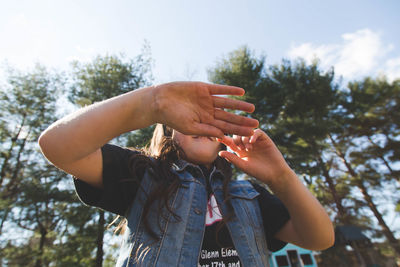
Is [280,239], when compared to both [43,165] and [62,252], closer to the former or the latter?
[62,252]

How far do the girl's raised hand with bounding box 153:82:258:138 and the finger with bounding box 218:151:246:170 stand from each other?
0.18m

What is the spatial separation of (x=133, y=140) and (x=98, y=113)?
1124cm

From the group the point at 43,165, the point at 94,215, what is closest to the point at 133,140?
the point at 94,215

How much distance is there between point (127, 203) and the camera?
1.29m

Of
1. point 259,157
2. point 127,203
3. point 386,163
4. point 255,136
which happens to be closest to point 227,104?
point 255,136

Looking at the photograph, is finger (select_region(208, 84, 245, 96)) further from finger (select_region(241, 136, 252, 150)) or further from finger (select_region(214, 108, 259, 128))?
finger (select_region(241, 136, 252, 150))

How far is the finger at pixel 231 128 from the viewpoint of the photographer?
117cm

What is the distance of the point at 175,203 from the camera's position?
1317 millimetres

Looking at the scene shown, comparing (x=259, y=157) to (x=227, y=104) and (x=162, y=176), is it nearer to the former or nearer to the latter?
(x=227, y=104)

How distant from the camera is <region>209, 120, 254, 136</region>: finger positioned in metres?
1.17

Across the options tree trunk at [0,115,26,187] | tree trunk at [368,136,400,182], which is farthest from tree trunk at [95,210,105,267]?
tree trunk at [368,136,400,182]

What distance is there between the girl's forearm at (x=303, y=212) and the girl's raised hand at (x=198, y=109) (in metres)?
0.47

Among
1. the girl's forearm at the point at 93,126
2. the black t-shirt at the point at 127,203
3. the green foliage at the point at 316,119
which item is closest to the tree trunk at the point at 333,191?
the green foliage at the point at 316,119

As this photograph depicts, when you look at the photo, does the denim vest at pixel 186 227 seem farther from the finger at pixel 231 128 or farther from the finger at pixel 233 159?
the finger at pixel 231 128
